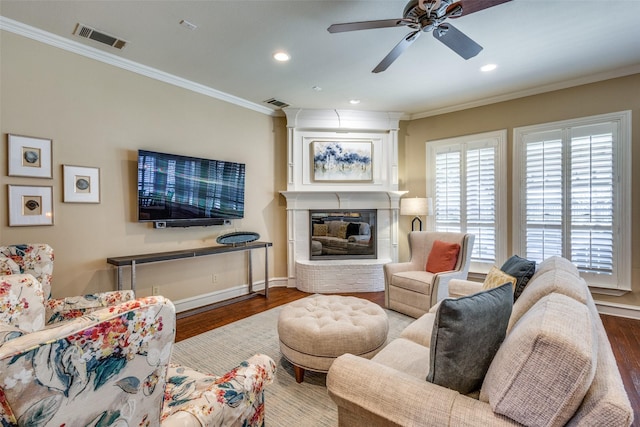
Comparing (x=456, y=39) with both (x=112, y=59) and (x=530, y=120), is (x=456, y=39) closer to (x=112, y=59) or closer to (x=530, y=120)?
(x=530, y=120)

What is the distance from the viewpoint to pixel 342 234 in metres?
5.07

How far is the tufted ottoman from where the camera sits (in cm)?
207

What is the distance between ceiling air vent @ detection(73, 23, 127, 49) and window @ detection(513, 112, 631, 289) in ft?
15.7

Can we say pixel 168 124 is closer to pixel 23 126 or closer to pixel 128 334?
pixel 23 126

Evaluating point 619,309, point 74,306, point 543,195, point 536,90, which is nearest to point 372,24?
point 74,306

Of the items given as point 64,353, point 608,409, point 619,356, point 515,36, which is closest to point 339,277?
point 619,356

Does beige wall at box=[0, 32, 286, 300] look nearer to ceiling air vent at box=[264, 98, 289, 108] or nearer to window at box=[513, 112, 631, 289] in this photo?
ceiling air vent at box=[264, 98, 289, 108]

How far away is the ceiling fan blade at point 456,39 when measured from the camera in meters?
2.22

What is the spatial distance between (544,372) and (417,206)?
3808mm

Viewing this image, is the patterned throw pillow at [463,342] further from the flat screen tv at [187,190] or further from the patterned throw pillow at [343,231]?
the patterned throw pillow at [343,231]

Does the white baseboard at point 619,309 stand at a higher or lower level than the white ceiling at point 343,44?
lower

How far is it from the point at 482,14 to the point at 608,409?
276cm

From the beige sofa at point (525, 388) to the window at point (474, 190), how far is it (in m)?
3.31

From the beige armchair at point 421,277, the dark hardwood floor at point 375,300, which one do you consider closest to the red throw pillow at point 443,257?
the beige armchair at point 421,277
